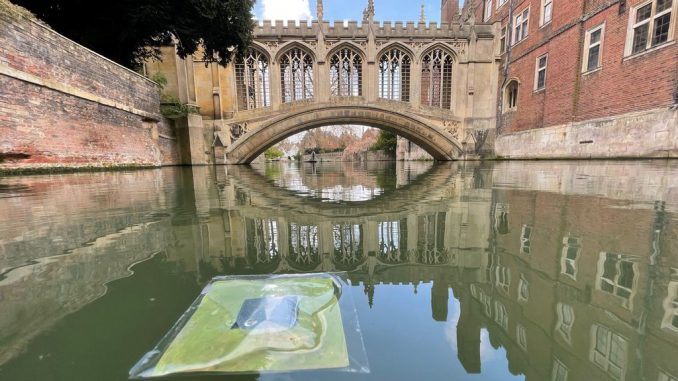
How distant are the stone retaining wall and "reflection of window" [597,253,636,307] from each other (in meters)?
12.2

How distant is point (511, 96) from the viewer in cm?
1894

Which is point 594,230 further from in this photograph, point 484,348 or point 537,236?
point 484,348

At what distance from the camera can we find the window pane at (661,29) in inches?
398

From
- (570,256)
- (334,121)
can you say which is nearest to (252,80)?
(334,121)

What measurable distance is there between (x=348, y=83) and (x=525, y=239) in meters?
16.6

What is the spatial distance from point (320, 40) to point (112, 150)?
11.6 meters

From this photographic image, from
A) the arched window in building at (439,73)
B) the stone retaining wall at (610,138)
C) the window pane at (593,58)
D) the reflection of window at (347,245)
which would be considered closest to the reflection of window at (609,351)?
the reflection of window at (347,245)

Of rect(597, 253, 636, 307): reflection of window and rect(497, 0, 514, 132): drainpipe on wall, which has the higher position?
rect(497, 0, 514, 132): drainpipe on wall

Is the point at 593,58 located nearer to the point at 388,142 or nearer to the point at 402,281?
the point at 402,281

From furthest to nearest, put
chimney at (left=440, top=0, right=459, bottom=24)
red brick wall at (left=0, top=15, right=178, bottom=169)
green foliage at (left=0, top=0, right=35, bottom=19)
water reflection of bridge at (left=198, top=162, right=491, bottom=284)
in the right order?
chimney at (left=440, top=0, right=459, bottom=24) < red brick wall at (left=0, top=15, right=178, bottom=169) < green foliage at (left=0, top=0, right=35, bottom=19) < water reflection of bridge at (left=198, top=162, right=491, bottom=284)

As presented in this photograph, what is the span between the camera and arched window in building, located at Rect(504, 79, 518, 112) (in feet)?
61.0

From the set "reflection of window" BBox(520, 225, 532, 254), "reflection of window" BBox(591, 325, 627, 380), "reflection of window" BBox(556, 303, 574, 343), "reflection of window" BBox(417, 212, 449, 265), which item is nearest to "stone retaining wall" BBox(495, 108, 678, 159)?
"reflection of window" BBox(520, 225, 532, 254)

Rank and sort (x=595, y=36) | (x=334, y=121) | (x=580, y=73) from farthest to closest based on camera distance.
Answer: (x=334, y=121)
(x=580, y=73)
(x=595, y=36)

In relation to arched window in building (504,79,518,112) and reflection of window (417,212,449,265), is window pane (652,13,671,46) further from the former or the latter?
reflection of window (417,212,449,265)
